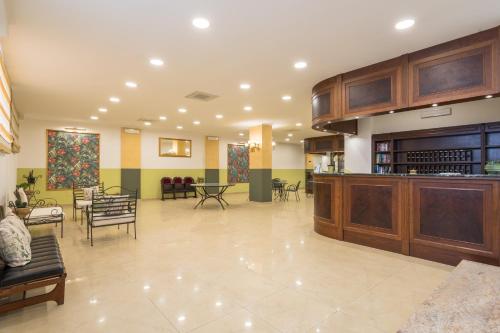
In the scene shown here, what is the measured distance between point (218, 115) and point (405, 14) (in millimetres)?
5846

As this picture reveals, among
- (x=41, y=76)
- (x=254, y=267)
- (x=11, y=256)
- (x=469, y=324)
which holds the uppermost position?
(x=41, y=76)

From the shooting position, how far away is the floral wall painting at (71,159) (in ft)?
29.5

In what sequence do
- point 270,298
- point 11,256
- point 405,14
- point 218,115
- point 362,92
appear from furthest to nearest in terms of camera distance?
point 218,115
point 362,92
point 405,14
point 270,298
point 11,256

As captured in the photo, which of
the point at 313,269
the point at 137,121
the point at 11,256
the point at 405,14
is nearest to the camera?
the point at 11,256

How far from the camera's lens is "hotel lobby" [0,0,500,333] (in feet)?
7.29

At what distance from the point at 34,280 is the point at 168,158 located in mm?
9391

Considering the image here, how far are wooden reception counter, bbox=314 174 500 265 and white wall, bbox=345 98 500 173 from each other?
3264 mm

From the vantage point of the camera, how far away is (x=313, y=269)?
125 inches

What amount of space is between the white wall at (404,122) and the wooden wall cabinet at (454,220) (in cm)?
347

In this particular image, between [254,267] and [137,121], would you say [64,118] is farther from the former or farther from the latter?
[254,267]

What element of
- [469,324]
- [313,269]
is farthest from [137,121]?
[469,324]

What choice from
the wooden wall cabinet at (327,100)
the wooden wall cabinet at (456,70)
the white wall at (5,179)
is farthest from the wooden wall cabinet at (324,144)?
the white wall at (5,179)

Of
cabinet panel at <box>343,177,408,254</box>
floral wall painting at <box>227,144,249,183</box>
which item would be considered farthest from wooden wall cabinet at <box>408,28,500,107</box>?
floral wall painting at <box>227,144,249,183</box>

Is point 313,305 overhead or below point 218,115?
below
